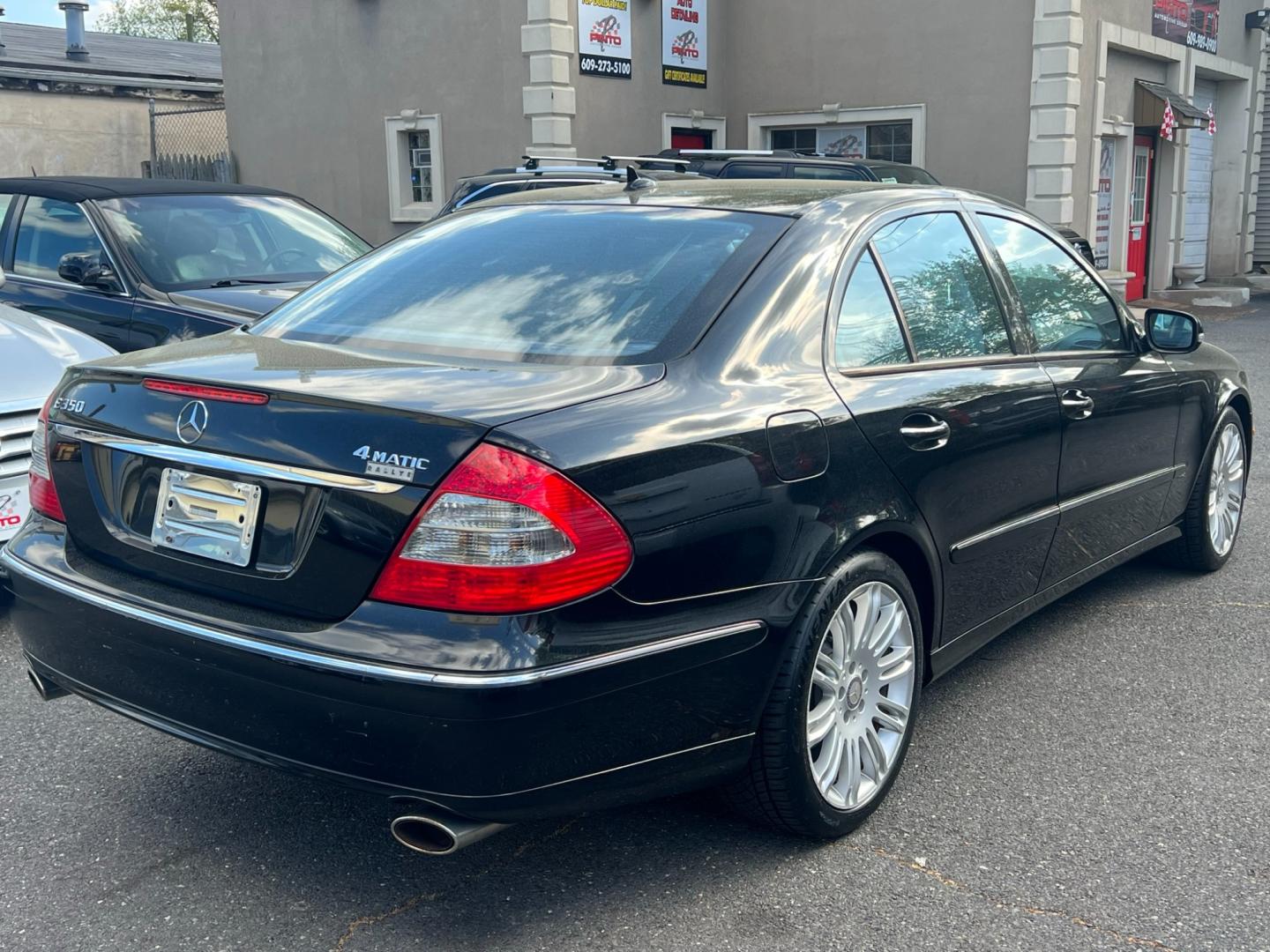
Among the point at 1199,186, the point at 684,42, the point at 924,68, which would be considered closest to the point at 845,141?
the point at 924,68

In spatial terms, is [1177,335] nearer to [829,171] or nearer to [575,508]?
[575,508]

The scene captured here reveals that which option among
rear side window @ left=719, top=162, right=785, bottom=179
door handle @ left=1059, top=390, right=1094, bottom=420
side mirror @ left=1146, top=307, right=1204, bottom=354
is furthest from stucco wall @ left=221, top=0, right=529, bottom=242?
door handle @ left=1059, top=390, right=1094, bottom=420

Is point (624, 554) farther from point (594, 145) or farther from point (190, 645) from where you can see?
point (594, 145)

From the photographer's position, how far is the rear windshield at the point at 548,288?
3.06m

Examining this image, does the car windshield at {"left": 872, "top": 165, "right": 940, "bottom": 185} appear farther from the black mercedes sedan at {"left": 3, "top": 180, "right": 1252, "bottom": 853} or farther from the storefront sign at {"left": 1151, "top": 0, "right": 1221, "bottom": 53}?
the black mercedes sedan at {"left": 3, "top": 180, "right": 1252, "bottom": 853}

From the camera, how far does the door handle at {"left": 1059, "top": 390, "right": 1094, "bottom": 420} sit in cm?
406

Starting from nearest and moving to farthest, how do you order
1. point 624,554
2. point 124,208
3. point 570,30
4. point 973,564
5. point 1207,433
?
point 624,554, point 973,564, point 1207,433, point 124,208, point 570,30

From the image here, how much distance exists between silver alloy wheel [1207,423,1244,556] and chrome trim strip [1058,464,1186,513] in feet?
1.35

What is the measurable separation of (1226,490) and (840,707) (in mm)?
3086

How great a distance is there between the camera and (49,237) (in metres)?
7.48

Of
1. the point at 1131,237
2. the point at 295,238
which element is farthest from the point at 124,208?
the point at 1131,237

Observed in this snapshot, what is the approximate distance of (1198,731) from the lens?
12.7ft

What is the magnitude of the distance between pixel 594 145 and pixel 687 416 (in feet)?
47.7

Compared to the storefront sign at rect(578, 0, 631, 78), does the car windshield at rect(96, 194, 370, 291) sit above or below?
below
